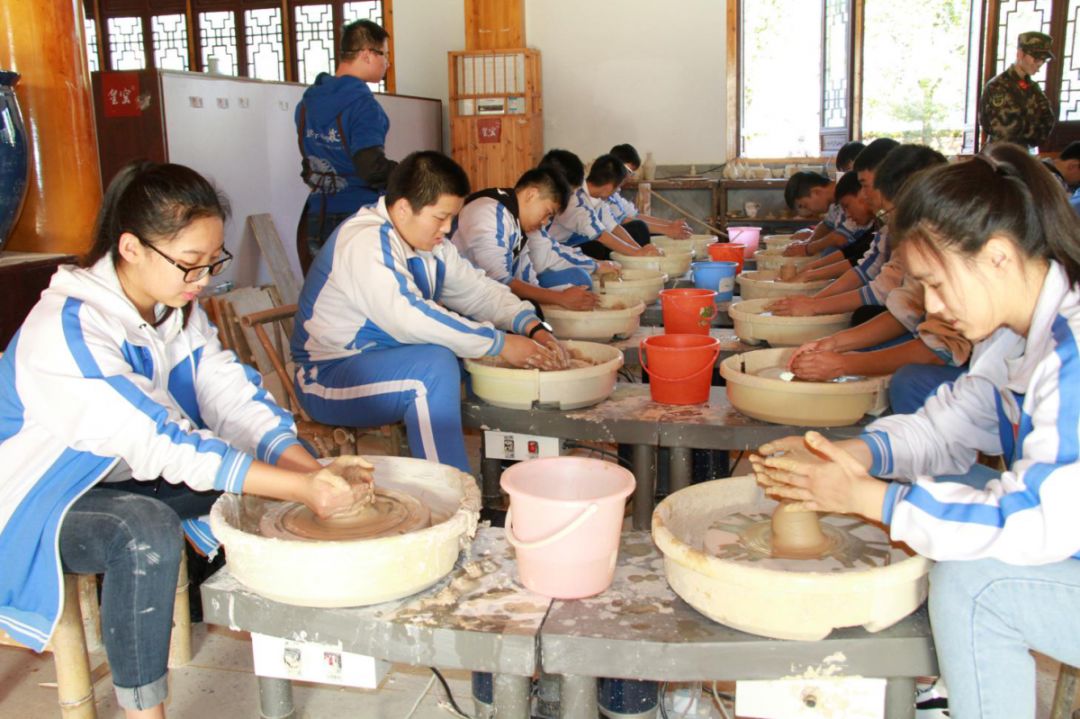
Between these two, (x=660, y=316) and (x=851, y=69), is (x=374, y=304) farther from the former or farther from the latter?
(x=851, y=69)

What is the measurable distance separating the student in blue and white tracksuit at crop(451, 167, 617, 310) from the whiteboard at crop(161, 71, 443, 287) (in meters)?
1.93

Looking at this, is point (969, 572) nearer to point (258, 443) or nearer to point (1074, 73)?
point (258, 443)

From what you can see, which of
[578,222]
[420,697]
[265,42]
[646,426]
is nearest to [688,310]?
[646,426]

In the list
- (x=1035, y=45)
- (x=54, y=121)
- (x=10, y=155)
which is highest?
(x=1035, y=45)

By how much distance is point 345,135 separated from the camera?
454cm

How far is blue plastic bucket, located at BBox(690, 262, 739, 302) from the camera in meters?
4.48

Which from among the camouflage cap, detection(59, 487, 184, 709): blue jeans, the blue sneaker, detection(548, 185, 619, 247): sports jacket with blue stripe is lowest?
the blue sneaker

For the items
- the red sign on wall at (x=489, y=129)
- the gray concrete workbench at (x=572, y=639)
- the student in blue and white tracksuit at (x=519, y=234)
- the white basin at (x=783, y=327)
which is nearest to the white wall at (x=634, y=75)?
the red sign on wall at (x=489, y=129)

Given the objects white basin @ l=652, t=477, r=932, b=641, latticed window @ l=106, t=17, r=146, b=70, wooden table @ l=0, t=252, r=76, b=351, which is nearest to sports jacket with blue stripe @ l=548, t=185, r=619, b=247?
wooden table @ l=0, t=252, r=76, b=351

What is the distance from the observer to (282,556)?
1.47m

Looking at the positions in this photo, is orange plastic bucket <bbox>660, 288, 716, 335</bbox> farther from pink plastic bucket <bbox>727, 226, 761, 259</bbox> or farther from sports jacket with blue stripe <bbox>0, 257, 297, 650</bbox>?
pink plastic bucket <bbox>727, 226, 761, 259</bbox>

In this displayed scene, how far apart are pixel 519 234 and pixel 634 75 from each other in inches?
222

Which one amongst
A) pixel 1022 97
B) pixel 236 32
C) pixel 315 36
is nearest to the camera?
pixel 1022 97

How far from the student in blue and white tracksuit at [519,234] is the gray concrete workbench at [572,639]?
2.30 m
